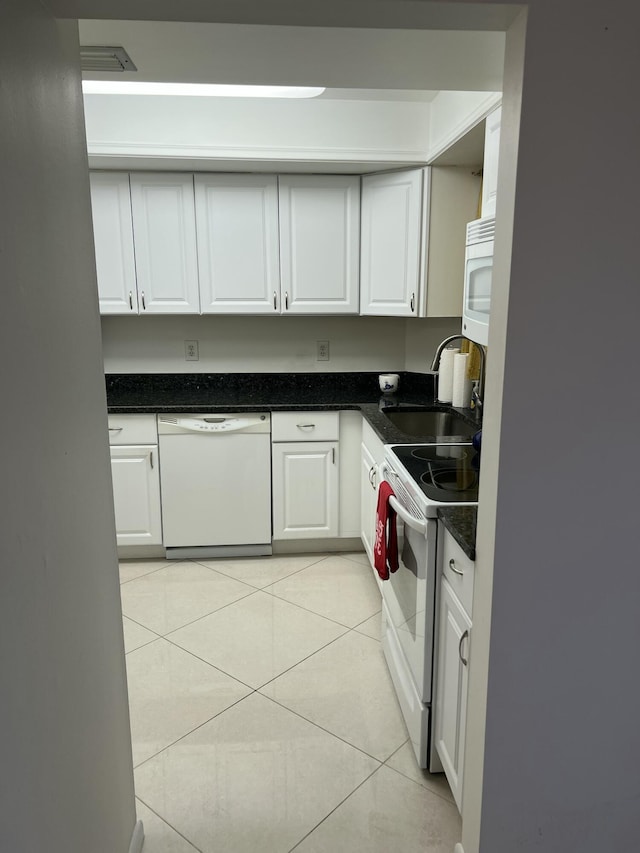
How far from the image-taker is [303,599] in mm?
3047

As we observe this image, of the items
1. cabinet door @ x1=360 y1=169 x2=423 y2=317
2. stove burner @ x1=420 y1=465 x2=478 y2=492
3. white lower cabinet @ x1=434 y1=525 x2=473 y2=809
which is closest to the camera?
white lower cabinet @ x1=434 y1=525 x2=473 y2=809

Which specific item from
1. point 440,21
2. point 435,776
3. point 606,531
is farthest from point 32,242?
point 435,776

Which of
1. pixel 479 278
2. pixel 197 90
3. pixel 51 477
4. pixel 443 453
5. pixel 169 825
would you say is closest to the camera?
pixel 51 477

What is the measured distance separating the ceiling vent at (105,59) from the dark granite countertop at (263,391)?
192 cm

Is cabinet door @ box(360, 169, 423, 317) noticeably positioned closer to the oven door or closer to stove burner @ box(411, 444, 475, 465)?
stove burner @ box(411, 444, 475, 465)

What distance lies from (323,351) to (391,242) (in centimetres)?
84

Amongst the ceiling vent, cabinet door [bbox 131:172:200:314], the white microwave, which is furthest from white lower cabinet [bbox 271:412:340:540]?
the ceiling vent

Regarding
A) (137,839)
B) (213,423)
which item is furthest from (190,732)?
(213,423)

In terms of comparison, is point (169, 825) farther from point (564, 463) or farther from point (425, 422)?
point (425, 422)

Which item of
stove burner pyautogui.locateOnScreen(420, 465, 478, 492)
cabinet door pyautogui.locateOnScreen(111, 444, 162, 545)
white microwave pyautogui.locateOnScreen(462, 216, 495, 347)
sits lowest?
cabinet door pyautogui.locateOnScreen(111, 444, 162, 545)

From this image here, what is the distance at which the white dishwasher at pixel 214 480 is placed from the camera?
130 inches

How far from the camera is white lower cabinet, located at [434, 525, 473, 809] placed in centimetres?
158

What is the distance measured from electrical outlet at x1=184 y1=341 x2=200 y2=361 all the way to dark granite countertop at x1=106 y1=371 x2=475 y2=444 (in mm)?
101

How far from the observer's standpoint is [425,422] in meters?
3.19
